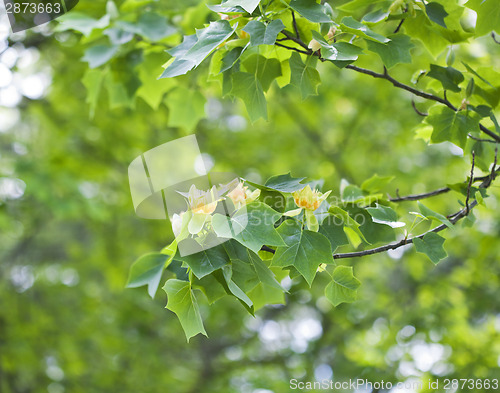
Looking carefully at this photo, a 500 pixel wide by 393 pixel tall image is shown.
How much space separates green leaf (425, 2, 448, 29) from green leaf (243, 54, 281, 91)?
1.54ft

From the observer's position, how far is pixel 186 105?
2350mm

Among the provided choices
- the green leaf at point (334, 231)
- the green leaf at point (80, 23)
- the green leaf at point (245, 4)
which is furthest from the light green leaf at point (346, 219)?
the green leaf at point (80, 23)

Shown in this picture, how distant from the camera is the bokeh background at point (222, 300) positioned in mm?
4227

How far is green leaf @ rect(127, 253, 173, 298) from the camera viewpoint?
1.21 meters

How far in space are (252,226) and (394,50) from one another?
2.28ft

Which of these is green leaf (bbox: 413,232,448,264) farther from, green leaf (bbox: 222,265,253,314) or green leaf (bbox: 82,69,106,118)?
green leaf (bbox: 82,69,106,118)

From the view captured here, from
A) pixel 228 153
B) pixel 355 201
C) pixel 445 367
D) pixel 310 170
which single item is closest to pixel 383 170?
pixel 310 170

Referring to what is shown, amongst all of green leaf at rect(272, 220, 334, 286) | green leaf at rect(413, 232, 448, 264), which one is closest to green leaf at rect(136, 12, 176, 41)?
green leaf at rect(272, 220, 334, 286)

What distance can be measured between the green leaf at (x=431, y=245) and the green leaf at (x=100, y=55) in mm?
1533

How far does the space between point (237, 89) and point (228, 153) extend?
4088 mm

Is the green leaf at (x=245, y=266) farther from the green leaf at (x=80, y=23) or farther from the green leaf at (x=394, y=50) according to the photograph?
the green leaf at (x=80, y=23)

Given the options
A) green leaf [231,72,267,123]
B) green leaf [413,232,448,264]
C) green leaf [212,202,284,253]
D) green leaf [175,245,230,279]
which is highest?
green leaf [231,72,267,123]

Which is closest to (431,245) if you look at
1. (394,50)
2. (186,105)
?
(394,50)

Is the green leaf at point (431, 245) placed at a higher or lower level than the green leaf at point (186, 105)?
higher
